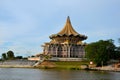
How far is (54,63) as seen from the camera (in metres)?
92.1

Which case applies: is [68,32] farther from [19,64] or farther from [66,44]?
[19,64]

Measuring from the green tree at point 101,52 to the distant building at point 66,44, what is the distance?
108 ft

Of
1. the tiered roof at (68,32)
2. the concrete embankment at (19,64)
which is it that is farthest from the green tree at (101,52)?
the tiered roof at (68,32)

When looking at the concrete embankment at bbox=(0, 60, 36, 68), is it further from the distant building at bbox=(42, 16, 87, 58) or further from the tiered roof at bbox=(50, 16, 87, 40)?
the tiered roof at bbox=(50, 16, 87, 40)

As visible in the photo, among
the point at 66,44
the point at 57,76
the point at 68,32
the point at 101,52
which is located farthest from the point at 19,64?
the point at 57,76

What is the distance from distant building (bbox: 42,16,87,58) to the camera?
376 ft

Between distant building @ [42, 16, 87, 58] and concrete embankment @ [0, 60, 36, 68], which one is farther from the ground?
distant building @ [42, 16, 87, 58]

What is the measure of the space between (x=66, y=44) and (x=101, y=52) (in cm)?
3902

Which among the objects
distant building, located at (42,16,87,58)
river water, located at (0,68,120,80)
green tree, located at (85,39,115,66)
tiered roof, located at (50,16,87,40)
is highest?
tiered roof, located at (50,16,87,40)

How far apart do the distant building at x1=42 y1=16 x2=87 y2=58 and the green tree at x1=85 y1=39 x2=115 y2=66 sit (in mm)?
32806

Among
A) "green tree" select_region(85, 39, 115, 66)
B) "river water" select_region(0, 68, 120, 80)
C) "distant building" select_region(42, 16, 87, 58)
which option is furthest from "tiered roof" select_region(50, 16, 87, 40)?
"river water" select_region(0, 68, 120, 80)

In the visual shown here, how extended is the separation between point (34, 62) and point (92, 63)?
73.8ft

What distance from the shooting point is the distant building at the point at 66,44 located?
114625 mm

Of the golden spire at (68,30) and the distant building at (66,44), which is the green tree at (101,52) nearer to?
the distant building at (66,44)
